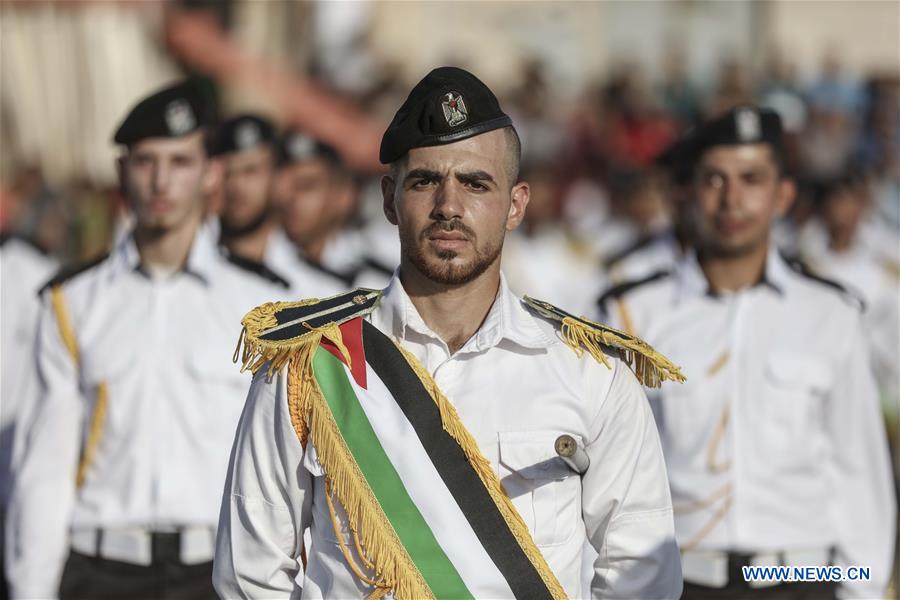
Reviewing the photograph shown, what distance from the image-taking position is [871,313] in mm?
10625

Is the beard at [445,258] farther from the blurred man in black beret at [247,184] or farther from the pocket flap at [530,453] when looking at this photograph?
the blurred man in black beret at [247,184]

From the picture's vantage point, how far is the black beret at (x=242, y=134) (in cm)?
902

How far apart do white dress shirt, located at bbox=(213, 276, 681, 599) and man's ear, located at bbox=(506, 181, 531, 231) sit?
Result: 0.72 ft

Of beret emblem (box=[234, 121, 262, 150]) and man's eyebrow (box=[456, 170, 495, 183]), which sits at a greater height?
man's eyebrow (box=[456, 170, 495, 183])

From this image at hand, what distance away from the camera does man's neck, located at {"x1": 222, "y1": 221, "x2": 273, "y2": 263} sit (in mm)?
8688

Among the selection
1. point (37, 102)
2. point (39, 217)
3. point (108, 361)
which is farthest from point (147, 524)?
point (37, 102)

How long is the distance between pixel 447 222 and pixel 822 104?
43.9ft

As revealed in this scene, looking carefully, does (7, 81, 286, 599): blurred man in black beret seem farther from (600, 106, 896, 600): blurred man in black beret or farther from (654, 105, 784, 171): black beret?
(654, 105, 784, 171): black beret

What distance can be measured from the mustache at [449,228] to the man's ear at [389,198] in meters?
0.16

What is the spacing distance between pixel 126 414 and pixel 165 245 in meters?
0.90

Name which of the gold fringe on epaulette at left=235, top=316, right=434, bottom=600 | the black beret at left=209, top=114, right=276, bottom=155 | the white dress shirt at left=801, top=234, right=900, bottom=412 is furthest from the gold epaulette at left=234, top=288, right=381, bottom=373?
the white dress shirt at left=801, top=234, right=900, bottom=412

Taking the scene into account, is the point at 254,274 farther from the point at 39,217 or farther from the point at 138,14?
the point at 138,14

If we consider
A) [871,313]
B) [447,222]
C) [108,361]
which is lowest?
[871,313]

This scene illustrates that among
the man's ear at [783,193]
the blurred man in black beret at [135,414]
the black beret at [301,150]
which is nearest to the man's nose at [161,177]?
the blurred man in black beret at [135,414]
